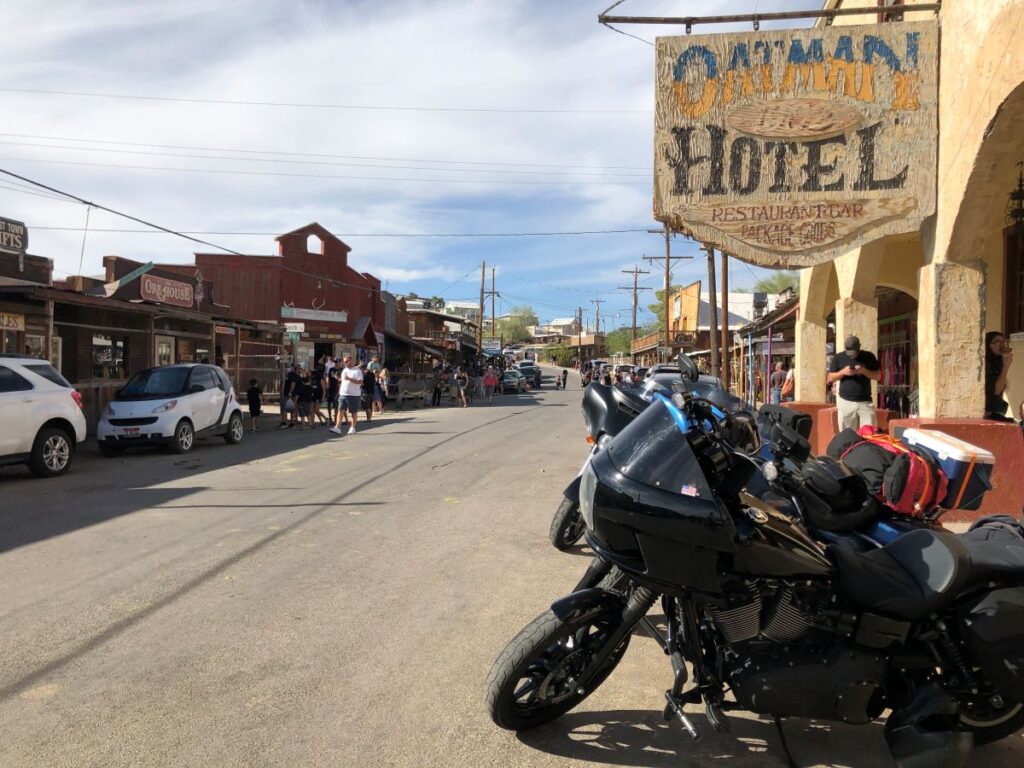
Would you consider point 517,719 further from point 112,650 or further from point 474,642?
point 112,650

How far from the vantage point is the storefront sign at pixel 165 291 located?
20.2 metres

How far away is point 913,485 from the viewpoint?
336cm

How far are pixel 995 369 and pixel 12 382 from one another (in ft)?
38.7

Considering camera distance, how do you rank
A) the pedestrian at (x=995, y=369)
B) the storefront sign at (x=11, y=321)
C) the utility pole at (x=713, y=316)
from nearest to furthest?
the pedestrian at (x=995, y=369) < the storefront sign at (x=11, y=321) < the utility pole at (x=713, y=316)

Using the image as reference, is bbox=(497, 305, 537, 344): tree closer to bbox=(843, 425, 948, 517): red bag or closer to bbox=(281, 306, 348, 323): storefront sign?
bbox=(281, 306, 348, 323): storefront sign

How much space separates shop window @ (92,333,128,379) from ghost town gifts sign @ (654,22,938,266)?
17182 mm

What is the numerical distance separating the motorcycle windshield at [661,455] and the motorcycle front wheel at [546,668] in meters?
0.71

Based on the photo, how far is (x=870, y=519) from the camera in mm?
3361

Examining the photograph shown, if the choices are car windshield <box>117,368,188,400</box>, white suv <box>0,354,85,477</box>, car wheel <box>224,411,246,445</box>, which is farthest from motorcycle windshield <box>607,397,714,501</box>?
car wheel <box>224,411,246,445</box>

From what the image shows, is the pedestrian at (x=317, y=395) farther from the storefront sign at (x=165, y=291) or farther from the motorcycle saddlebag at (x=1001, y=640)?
the motorcycle saddlebag at (x=1001, y=640)

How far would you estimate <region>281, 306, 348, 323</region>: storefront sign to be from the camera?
Answer: 34994 mm

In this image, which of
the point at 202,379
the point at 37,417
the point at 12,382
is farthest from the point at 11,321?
the point at 37,417

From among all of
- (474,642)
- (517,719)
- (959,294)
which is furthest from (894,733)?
(959,294)

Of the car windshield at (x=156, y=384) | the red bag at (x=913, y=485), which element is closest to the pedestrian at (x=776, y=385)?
the car windshield at (x=156, y=384)
